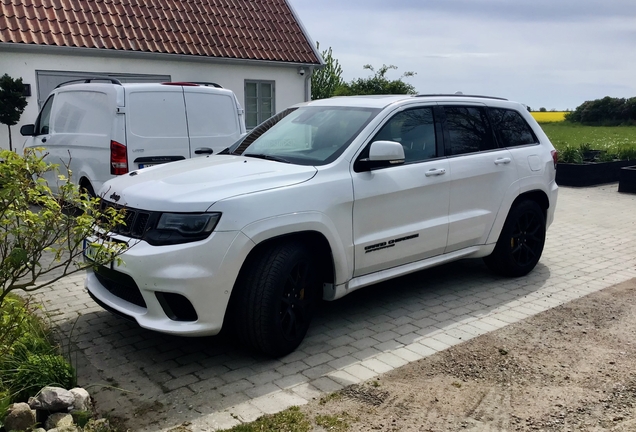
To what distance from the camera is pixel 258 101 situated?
16.7 metres

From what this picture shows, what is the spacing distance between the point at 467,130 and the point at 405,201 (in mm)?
1325

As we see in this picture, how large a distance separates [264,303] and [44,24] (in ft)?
36.4

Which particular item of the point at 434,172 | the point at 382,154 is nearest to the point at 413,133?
the point at 434,172

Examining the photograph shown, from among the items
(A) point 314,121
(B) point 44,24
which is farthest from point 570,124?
(A) point 314,121

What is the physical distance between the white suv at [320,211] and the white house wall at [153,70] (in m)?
8.37

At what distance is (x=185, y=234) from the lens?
4.11 metres

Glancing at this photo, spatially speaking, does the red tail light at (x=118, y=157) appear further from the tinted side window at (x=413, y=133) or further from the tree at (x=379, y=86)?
the tree at (x=379, y=86)


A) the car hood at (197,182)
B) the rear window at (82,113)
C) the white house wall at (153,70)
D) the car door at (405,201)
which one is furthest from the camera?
the white house wall at (153,70)

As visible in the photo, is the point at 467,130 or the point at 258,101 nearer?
the point at 467,130

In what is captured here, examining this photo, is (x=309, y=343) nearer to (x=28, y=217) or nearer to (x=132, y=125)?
(x=28, y=217)

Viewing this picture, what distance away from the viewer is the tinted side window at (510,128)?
6375mm

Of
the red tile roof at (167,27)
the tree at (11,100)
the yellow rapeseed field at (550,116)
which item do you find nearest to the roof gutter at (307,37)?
the red tile roof at (167,27)

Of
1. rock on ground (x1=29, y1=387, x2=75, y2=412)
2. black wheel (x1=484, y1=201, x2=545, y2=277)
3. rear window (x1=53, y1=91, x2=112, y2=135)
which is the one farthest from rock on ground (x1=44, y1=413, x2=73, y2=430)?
rear window (x1=53, y1=91, x2=112, y2=135)

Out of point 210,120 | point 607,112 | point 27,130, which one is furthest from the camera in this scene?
point 607,112
